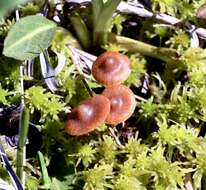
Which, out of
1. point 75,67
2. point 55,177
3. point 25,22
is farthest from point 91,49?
point 55,177

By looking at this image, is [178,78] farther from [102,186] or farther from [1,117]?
[1,117]

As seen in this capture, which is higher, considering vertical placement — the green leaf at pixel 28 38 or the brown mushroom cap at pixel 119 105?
the green leaf at pixel 28 38

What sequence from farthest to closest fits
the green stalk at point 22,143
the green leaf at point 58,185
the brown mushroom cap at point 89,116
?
the green leaf at point 58,185 → the brown mushroom cap at point 89,116 → the green stalk at point 22,143

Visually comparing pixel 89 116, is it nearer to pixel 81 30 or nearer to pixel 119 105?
pixel 119 105

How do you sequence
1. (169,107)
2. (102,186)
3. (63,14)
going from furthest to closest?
(63,14), (169,107), (102,186)

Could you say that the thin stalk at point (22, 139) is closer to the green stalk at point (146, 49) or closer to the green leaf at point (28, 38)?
the green leaf at point (28, 38)

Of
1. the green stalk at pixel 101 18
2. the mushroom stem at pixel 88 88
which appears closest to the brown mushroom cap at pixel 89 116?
the mushroom stem at pixel 88 88

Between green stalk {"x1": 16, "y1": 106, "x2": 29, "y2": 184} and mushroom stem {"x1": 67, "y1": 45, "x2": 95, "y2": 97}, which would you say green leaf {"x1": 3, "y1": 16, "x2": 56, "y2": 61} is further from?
green stalk {"x1": 16, "y1": 106, "x2": 29, "y2": 184}

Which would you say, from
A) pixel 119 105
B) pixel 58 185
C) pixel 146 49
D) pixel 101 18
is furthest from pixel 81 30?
pixel 58 185
